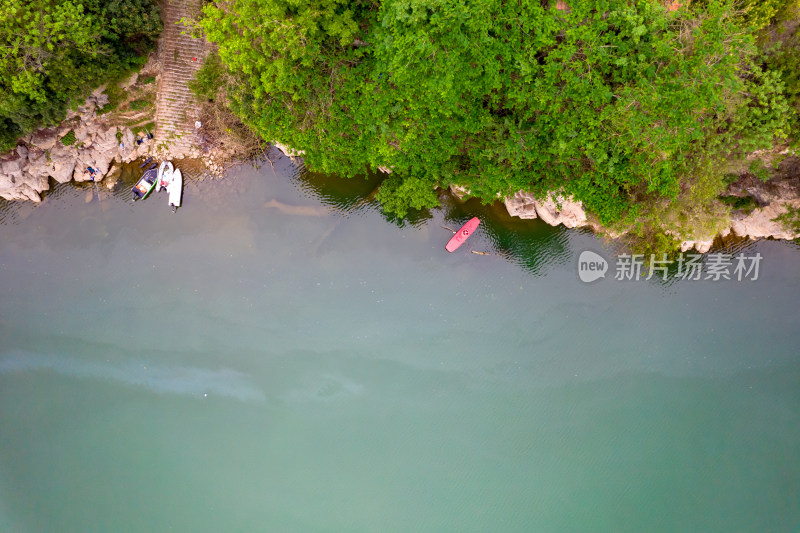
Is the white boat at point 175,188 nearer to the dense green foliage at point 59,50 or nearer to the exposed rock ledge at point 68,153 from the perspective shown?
the exposed rock ledge at point 68,153

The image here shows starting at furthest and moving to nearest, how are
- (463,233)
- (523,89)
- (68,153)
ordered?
(463,233)
(68,153)
(523,89)

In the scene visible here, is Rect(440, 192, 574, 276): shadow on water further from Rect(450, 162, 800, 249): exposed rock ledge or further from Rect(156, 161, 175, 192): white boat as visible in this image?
Rect(156, 161, 175, 192): white boat

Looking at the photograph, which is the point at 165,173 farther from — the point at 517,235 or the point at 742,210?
the point at 742,210

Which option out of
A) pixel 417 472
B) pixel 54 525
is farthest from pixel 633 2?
pixel 54 525

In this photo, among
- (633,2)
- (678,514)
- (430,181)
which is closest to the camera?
(633,2)

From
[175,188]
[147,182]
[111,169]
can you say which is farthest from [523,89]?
[111,169]

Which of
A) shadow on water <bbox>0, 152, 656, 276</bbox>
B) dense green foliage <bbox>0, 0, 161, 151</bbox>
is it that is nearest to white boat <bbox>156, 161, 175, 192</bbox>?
shadow on water <bbox>0, 152, 656, 276</bbox>

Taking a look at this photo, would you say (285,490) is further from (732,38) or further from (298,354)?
(732,38)
